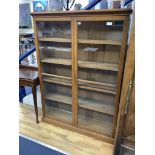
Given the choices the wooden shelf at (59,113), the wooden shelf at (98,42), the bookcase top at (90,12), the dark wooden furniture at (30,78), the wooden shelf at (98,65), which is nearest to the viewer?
the bookcase top at (90,12)

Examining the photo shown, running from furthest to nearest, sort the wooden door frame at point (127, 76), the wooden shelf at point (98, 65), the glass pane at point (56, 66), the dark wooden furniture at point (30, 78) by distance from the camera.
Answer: the dark wooden furniture at point (30, 78), the glass pane at point (56, 66), the wooden shelf at point (98, 65), the wooden door frame at point (127, 76)

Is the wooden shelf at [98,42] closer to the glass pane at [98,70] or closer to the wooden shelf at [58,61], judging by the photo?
the glass pane at [98,70]

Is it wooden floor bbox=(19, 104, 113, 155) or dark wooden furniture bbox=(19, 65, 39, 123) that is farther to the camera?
dark wooden furniture bbox=(19, 65, 39, 123)

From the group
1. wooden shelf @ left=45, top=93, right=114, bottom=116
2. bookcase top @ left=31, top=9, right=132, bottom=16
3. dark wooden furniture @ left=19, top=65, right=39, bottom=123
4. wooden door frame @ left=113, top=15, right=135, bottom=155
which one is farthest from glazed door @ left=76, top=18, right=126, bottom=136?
dark wooden furniture @ left=19, top=65, right=39, bottom=123

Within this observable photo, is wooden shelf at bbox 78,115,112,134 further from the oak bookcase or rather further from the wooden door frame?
the wooden door frame

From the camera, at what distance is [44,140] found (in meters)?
2.11

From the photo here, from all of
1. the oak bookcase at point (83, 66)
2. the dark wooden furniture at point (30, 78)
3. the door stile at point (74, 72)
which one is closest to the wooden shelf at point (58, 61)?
the oak bookcase at point (83, 66)

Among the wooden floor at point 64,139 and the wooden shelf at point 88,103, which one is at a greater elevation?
the wooden shelf at point 88,103

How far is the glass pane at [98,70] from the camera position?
1884 millimetres

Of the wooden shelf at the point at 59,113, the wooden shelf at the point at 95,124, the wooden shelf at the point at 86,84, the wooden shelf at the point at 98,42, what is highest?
the wooden shelf at the point at 98,42

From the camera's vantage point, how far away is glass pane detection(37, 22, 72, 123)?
210 centimetres

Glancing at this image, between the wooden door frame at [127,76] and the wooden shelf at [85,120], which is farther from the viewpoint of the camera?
the wooden shelf at [85,120]
